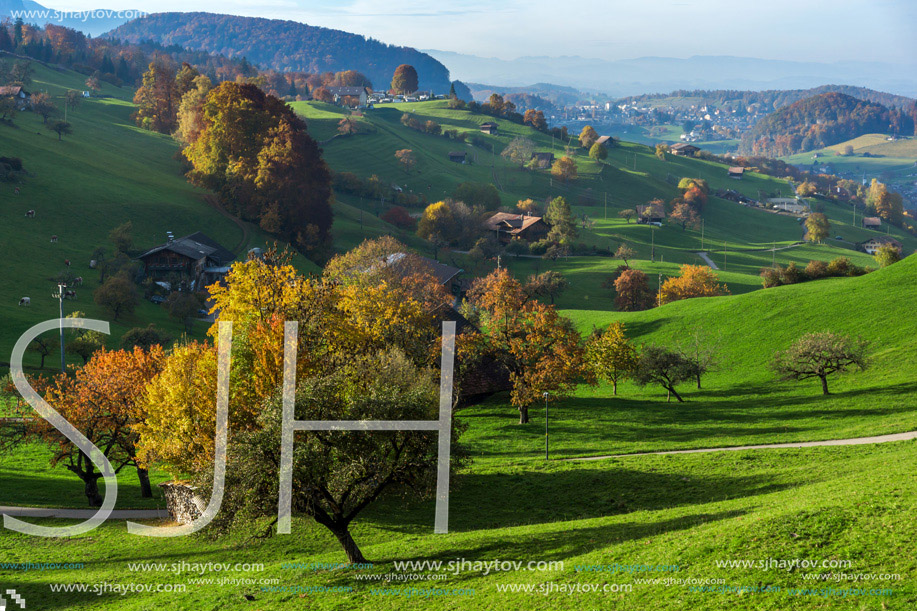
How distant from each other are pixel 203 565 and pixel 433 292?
4185cm

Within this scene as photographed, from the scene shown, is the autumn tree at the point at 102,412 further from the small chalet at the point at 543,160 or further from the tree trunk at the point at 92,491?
the small chalet at the point at 543,160

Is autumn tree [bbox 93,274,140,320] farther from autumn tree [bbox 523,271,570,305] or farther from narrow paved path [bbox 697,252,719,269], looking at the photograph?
narrow paved path [bbox 697,252,719,269]

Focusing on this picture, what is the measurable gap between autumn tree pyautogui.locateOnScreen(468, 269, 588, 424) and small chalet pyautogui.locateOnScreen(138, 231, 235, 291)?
144 ft

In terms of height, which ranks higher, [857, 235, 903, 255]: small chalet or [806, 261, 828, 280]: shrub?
[806, 261, 828, 280]: shrub

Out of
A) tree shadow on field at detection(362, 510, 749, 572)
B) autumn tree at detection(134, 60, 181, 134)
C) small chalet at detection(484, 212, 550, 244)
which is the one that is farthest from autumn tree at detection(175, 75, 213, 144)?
tree shadow on field at detection(362, 510, 749, 572)

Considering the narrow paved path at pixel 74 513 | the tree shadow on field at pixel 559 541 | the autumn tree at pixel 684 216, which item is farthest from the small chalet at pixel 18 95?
the autumn tree at pixel 684 216

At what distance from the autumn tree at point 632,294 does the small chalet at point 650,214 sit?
61938 mm

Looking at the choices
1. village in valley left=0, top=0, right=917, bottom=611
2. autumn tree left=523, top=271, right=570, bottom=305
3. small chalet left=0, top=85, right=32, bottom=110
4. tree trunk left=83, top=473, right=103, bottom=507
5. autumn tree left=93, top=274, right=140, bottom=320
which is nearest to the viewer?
village in valley left=0, top=0, right=917, bottom=611

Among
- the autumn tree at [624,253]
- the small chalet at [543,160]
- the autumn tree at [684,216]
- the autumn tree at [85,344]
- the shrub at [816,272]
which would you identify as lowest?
the autumn tree at [85,344]

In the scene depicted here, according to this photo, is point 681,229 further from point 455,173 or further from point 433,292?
point 433,292

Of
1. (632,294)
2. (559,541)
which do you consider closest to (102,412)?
(559,541)

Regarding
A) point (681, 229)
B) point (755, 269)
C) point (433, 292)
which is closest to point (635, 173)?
point (681, 229)

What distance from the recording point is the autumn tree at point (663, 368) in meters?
49.8

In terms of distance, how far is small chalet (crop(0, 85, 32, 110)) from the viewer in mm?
119875
